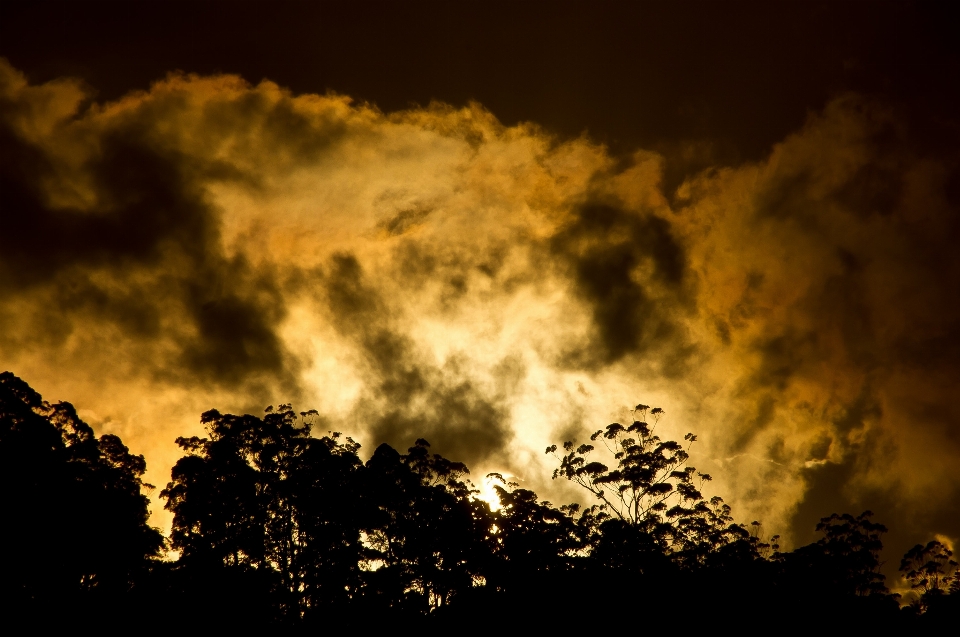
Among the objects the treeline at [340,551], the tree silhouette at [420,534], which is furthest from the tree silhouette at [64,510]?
the tree silhouette at [420,534]

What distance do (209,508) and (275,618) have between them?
845 cm

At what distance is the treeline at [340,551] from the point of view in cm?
3531

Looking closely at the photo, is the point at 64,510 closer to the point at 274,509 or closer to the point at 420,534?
the point at 274,509

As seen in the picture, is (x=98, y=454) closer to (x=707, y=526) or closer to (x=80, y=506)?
(x=80, y=506)

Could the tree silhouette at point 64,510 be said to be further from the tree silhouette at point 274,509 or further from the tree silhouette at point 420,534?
the tree silhouette at point 420,534

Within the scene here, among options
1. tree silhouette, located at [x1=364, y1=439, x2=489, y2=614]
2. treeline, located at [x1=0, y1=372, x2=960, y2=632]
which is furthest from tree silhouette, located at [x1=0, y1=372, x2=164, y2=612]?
tree silhouette, located at [x1=364, y1=439, x2=489, y2=614]

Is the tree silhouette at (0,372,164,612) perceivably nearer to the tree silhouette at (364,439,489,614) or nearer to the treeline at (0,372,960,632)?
the treeline at (0,372,960,632)

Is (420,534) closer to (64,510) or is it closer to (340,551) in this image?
(340,551)

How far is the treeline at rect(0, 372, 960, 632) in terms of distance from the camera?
35.3 m

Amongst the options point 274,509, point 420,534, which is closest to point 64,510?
point 274,509

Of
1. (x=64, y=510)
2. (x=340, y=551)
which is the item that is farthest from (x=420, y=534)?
(x=64, y=510)

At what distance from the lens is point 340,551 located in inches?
1624

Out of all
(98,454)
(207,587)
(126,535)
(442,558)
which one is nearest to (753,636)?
(442,558)

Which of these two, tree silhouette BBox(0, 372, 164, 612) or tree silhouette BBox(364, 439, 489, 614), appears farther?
tree silhouette BBox(364, 439, 489, 614)
